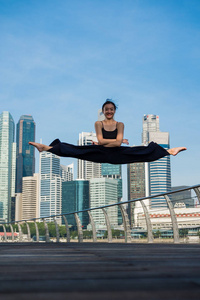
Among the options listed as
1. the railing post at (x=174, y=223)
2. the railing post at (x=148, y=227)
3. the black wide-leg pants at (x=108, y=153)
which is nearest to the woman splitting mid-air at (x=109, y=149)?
the black wide-leg pants at (x=108, y=153)

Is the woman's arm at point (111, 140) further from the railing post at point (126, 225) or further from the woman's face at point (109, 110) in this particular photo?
the railing post at point (126, 225)

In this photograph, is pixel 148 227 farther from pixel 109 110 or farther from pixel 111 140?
pixel 109 110

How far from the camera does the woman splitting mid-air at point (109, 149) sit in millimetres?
5444

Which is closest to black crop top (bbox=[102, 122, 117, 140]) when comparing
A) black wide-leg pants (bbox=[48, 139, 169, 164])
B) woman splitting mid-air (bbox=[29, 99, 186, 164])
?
woman splitting mid-air (bbox=[29, 99, 186, 164])

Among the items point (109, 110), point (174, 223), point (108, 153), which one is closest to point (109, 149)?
point (108, 153)

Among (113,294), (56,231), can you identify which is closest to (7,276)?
(113,294)

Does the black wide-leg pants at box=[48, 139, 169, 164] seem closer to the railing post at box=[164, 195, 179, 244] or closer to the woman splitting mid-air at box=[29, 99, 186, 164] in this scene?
the woman splitting mid-air at box=[29, 99, 186, 164]

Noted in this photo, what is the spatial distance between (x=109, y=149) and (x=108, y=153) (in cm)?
10

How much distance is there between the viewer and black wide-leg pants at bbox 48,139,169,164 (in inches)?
214

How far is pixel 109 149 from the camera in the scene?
5.67 m

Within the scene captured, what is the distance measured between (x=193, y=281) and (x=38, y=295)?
53 cm

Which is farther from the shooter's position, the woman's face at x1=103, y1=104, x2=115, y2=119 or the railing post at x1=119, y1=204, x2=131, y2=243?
the railing post at x1=119, y1=204, x2=131, y2=243

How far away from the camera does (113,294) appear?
3.61ft

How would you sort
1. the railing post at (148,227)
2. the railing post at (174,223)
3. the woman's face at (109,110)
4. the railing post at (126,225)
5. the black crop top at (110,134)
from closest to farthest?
the black crop top at (110,134) < the woman's face at (109,110) < the railing post at (174,223) < the railing post at (148,227) < the railing post at (126,225)
